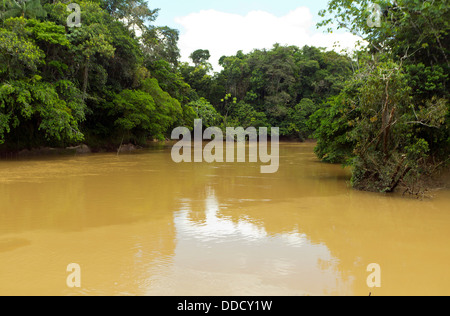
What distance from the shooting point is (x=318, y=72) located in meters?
46.0

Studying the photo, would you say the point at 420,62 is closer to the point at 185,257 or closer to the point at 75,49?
the point at 185,257

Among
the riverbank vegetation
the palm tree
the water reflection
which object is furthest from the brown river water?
the palm tree

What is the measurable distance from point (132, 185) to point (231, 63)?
4092 cm

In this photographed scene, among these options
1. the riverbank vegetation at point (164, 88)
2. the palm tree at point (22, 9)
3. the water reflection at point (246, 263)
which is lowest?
the water reflection at point (246, 263)

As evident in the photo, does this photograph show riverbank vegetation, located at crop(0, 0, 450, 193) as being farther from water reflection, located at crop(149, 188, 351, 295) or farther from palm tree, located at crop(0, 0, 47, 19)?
water reflection, located at crop(149, 188, 351, 295)

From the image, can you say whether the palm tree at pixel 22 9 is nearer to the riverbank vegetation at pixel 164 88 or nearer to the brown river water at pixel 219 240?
the riverbank vegetation at pixel 164 88

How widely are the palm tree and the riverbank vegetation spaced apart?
1.7 inches

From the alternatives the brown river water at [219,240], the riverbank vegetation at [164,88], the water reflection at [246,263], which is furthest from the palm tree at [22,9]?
the water reflection at [246,263]

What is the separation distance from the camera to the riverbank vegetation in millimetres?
9414

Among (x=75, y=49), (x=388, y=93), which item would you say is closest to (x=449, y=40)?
(x=388, y=93)

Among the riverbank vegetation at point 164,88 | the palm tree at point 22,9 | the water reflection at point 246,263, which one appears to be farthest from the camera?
the palm tree at point 22,9

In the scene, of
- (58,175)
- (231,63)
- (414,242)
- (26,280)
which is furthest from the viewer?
(231,63)

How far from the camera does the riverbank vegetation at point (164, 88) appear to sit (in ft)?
30.9

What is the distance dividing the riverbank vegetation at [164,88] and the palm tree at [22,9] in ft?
0.14
